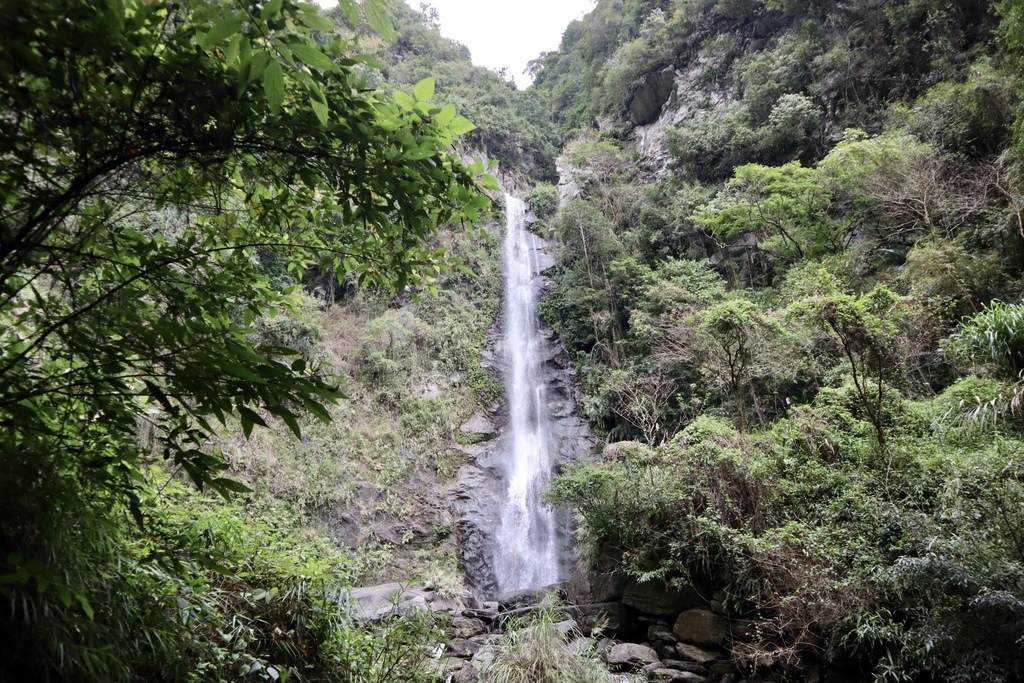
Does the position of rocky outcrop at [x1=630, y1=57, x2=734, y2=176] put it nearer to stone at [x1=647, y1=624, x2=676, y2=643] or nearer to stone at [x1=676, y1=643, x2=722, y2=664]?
stone at [x1=647, y1=624, x2=676, y2=643]

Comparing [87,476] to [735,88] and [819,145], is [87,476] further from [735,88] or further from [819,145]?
[735,88]

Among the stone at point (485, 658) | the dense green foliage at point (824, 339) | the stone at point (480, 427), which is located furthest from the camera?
the stone at point (480, 427)

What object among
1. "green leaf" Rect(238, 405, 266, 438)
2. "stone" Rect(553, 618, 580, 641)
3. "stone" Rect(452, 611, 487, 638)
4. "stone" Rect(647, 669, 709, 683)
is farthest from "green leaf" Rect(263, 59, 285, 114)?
"stone" Rect(452, 611, 487, 638)

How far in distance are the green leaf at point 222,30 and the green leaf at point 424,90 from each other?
1.71 feet

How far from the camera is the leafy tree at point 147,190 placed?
1224mm

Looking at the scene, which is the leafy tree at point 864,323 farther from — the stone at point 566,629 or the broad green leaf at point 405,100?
the broad green leaf at point 405,100

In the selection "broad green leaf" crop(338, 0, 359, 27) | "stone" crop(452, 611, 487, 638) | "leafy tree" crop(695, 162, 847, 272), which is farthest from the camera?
"leafy tree" crop(695, 162, 847, 272)

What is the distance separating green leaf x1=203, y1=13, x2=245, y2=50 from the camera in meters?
1.14

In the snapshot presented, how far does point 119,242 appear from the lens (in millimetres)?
1771

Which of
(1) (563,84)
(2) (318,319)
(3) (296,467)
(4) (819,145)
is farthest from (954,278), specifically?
(1) (563,84)

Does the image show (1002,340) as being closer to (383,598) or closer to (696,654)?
(696,654)

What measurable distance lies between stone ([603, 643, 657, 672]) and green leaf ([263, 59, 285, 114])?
6.27 metres

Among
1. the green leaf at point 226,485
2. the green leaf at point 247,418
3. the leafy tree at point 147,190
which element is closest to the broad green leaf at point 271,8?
the leafy tree at point 147,190

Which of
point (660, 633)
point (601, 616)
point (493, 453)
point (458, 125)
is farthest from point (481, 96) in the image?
point (458, 125)
